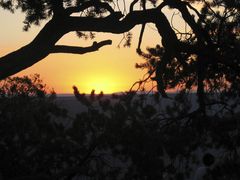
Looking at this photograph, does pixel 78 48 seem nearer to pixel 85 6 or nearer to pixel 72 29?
pixel 72 29

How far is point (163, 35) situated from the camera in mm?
6453

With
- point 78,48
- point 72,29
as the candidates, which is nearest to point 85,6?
point 72,29

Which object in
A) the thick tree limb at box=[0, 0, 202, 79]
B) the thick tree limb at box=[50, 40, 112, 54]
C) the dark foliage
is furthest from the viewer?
the thick tree limb at box=[50, 40, 112, 54]

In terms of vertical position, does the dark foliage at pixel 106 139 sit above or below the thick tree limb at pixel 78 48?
below

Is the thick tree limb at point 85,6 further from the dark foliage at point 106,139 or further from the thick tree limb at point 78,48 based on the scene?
the dark foliage at point 106,139

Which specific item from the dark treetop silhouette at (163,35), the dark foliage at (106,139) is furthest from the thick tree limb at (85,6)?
the dark foliage at (106,139)

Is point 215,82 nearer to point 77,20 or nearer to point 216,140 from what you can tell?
point 216,140

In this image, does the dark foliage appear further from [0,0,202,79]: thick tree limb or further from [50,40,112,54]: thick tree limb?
[50,40,112,54]: thick tree limb

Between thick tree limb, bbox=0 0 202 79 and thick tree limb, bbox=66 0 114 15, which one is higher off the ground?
thick tree limb, bbox=66 0 114 15

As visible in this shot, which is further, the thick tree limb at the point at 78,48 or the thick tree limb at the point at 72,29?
the thick tree limb at the point at 78,48

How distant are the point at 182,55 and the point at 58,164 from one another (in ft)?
7.23

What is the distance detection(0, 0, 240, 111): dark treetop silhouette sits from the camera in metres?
6.04

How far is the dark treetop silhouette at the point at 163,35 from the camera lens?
6.04m

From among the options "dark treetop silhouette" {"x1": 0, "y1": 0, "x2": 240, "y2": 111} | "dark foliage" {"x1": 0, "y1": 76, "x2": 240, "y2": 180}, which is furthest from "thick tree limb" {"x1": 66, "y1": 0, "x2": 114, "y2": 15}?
"dark foliage" {"x1": 0, "y1": 76, "x2": 240, "y2": 180}
